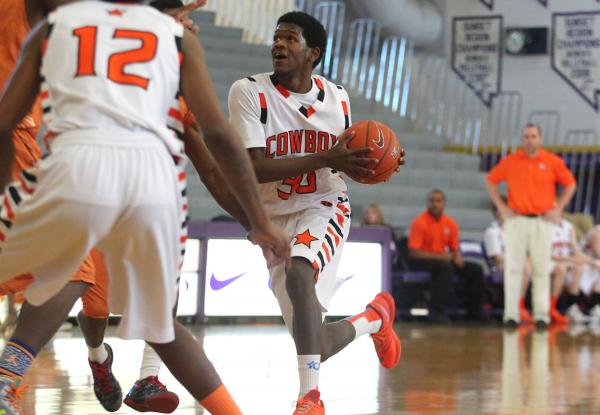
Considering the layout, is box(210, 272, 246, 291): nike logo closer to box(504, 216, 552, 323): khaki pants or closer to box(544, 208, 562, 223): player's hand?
box(504, 216, 552, 323): khaki pants

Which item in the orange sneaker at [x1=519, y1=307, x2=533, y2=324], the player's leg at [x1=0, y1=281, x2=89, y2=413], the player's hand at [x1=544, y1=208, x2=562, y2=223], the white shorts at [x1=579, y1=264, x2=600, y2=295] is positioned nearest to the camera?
the player's leg at [x1=0, y1=281, x2=89, y2=413]

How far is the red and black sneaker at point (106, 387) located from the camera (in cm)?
445

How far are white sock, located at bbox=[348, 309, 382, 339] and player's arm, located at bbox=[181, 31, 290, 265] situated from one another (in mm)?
1870

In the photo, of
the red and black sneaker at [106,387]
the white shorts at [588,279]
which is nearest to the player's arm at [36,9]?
the red and black sneaker at [106,387]

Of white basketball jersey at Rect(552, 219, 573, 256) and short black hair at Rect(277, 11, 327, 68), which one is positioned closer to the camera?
short black hair at Rect(277, 11, 327, 68)

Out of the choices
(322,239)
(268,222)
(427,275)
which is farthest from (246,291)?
(268,222)

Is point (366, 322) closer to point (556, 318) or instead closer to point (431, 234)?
point (431, 234)

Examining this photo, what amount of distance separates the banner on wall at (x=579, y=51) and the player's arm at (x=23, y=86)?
15523 millimetres

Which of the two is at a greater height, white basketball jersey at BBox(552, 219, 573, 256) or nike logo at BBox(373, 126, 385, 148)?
nike logo at BBox(373, 126, 385, 148)

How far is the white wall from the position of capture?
700 inches

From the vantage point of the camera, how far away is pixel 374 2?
667 inches

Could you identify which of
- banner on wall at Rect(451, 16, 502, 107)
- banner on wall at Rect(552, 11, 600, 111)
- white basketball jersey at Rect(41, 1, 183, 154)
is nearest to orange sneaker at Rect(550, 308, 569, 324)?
banner on wall at Rect(552, 11, 600, 111)

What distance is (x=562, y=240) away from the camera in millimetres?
13047

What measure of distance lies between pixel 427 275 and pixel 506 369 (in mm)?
5172
